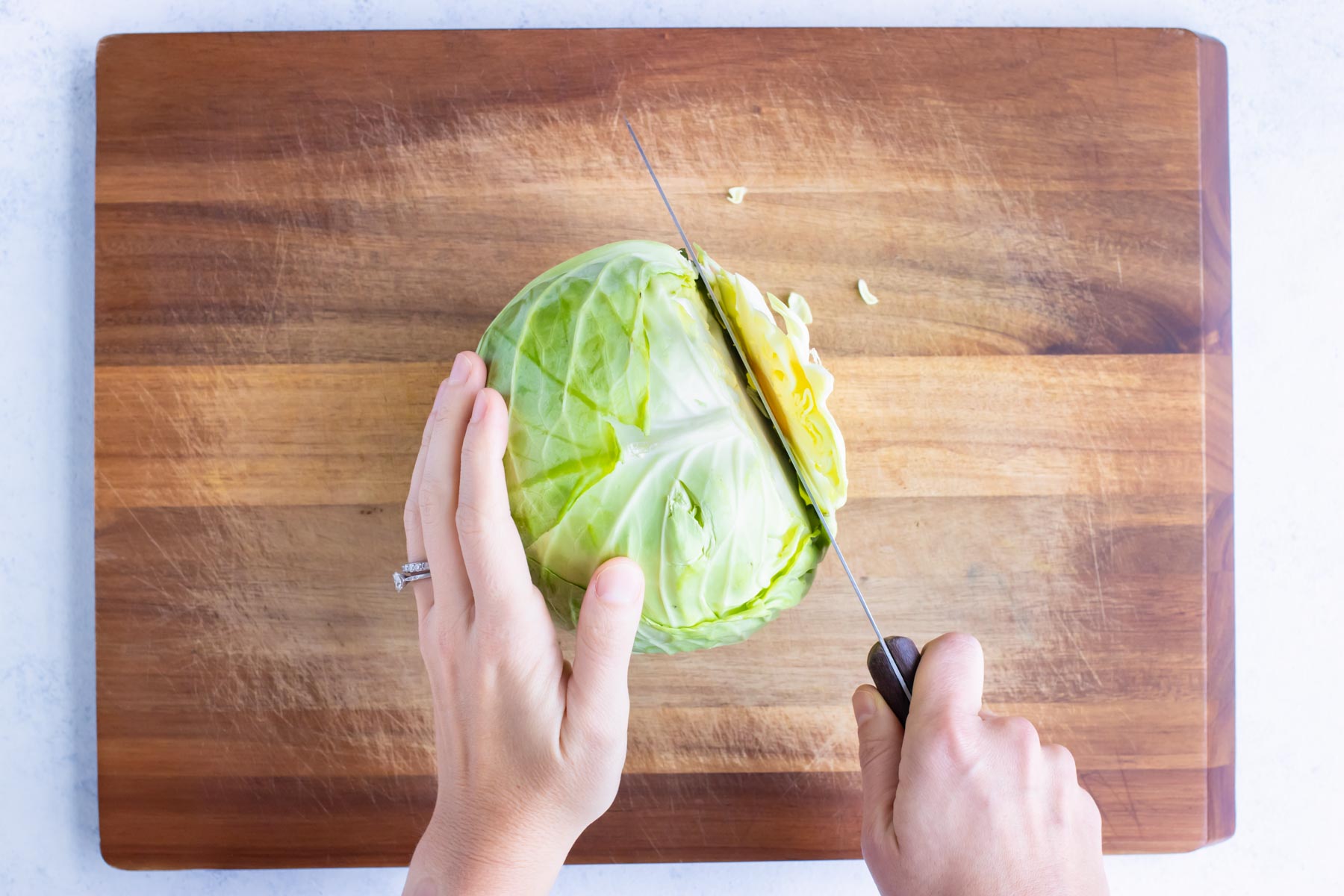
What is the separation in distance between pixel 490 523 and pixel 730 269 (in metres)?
0.73

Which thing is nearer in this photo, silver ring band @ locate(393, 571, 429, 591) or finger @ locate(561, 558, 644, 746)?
finger @ locate(561, 558, 644, 746)

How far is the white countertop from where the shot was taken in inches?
69.5

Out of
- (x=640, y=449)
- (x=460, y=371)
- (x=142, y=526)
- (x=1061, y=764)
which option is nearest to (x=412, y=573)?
(x=460, y=371)

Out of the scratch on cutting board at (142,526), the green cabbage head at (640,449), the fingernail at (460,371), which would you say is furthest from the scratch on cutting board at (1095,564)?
the scratch on cutting board at (142,526)

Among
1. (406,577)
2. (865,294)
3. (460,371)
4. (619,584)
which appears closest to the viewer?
(619,584)

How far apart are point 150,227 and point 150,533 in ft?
1.94

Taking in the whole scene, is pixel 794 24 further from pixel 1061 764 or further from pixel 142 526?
pixel 142 526

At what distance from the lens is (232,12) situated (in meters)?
1.76

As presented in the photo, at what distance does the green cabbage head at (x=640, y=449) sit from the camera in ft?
4.13

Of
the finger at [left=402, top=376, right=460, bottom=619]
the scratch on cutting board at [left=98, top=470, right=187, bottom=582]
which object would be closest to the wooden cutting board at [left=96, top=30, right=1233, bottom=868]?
the scratch on cutting board at [left=98, top=470, right=187, bottom=582]

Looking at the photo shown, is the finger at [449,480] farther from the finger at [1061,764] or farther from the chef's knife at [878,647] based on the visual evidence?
the finger at [1061,764]

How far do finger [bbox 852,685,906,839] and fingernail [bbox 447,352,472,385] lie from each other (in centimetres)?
84

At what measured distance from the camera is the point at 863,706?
59.4 inches

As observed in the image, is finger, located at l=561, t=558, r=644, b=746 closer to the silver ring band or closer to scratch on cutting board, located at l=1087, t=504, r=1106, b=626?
the silver ring band
